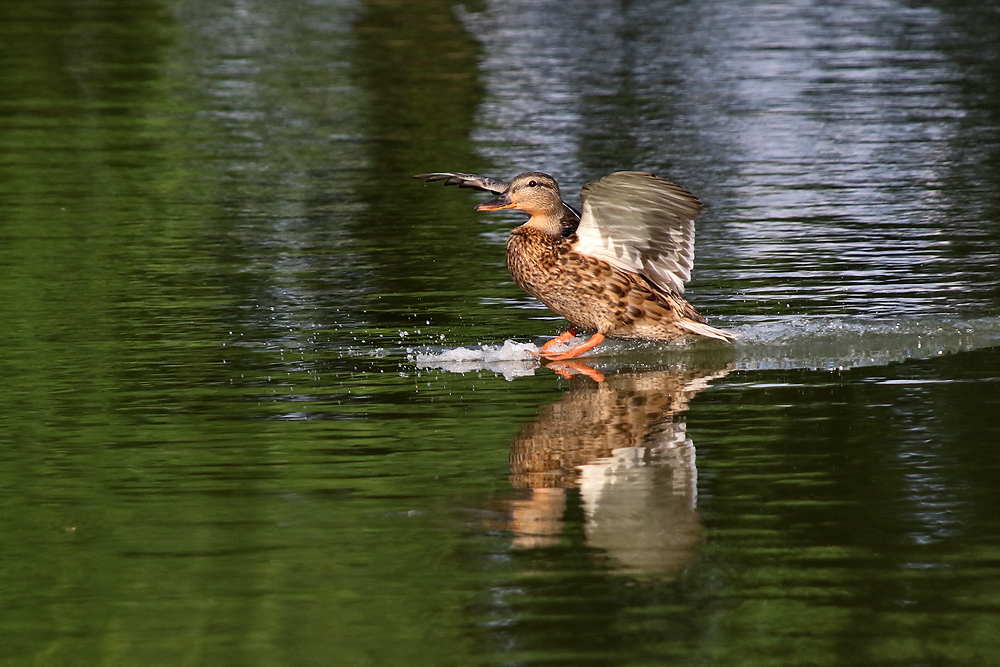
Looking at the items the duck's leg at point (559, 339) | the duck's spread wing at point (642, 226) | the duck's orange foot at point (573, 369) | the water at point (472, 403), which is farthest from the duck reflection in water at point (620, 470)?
the duck's spread wing at point (642, 226)

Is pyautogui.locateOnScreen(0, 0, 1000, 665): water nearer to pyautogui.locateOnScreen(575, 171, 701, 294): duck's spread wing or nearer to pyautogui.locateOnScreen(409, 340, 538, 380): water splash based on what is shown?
pyautogui.locateOnScreen(409, 340, 538, 380): water splash

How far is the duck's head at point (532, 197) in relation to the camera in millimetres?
9203

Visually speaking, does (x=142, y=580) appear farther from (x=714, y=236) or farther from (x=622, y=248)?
(x=714, y=236)

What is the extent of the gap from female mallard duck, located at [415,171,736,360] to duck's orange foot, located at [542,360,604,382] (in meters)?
0.05

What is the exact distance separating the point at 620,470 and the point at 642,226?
105 inches

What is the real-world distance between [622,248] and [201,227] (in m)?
4.82

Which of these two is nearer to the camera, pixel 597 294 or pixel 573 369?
pixel 573 369

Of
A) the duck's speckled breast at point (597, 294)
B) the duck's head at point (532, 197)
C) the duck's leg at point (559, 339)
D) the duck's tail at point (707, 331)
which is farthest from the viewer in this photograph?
the duck's head at point (532, 197)

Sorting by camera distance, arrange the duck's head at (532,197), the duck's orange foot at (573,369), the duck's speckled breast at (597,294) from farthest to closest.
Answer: the duck's head at (532,197) → the duck's speckled breast at (597,294) → the duck's orange foot at (573,369)

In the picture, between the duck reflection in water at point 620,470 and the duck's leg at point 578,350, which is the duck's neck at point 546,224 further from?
the duck reflection in water at point 620,470

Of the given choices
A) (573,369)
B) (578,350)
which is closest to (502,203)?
(578,350)

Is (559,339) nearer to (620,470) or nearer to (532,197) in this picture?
(532,197)

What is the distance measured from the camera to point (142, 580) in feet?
17.6

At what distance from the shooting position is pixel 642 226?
29.3ft
